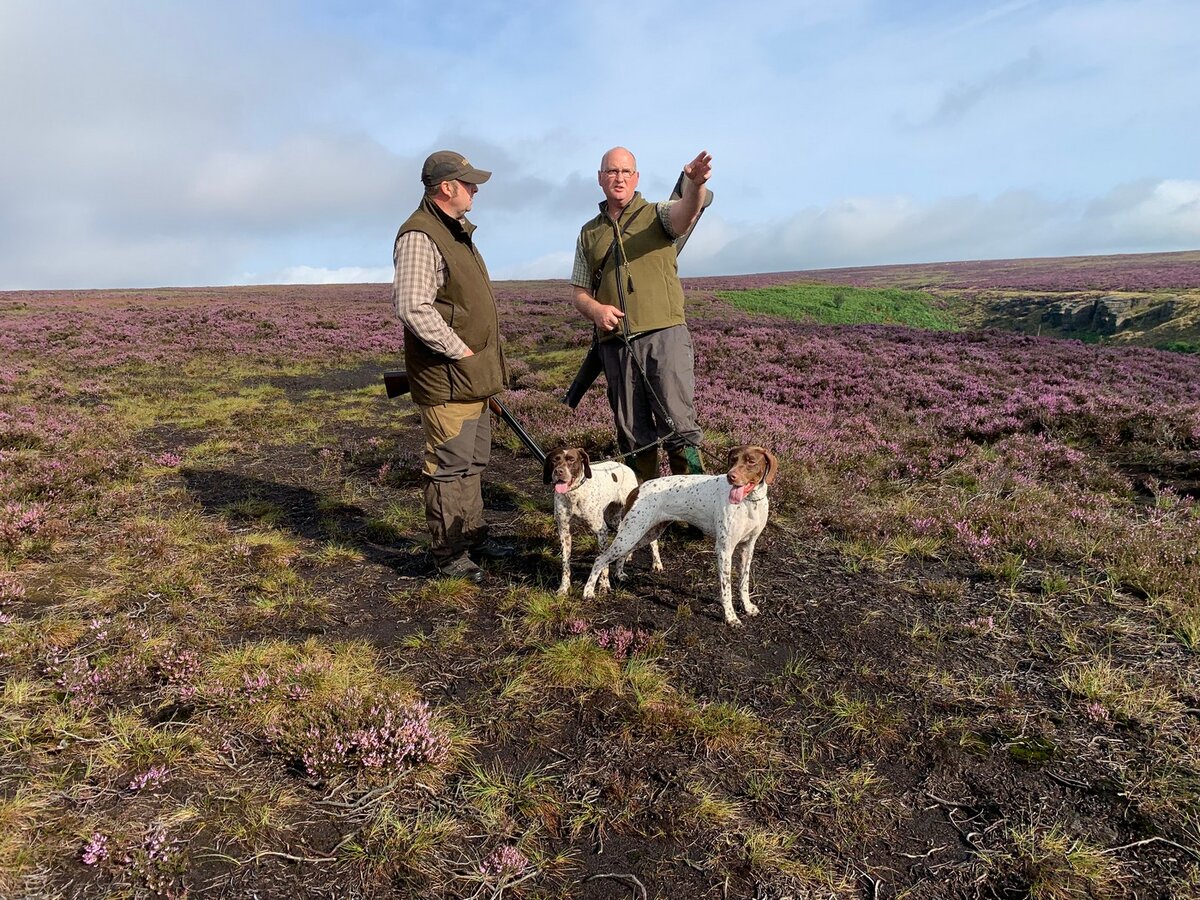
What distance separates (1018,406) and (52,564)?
12785 mm

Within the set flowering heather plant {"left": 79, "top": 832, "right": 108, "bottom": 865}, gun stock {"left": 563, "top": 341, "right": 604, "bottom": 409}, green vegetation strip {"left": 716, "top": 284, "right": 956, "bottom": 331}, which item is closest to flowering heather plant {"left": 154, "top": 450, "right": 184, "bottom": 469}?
gun stock {"left": 563, "top": 341, "right": 604, "bottom": 409}

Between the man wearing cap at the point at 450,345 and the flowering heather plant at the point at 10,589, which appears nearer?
the man wearing cap at the point at 450,345

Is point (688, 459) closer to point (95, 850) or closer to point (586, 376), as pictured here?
point (586, 376)

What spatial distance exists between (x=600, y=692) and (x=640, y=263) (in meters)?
3.17

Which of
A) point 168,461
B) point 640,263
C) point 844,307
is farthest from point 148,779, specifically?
point 844,307

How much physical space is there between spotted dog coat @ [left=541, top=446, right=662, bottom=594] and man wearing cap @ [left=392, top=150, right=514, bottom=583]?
0.75 metres

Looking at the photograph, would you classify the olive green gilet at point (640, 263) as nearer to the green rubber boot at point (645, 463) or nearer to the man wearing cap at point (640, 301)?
the man wearing cap at point (640, 301)

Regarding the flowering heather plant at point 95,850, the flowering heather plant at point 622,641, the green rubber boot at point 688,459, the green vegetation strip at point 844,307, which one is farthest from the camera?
the green vegetation strip at point 844,307

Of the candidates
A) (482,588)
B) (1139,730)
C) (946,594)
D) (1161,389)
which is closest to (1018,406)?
(1161,389)

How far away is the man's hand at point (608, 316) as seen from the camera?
4613mm

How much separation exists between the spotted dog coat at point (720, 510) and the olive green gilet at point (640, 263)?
1361mm

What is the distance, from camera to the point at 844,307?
111 ft

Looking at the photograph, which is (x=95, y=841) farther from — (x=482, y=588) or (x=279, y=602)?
(x=482, y=588)

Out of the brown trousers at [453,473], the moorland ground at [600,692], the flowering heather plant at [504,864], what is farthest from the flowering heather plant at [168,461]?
the flowering heather plant at [504,864]
